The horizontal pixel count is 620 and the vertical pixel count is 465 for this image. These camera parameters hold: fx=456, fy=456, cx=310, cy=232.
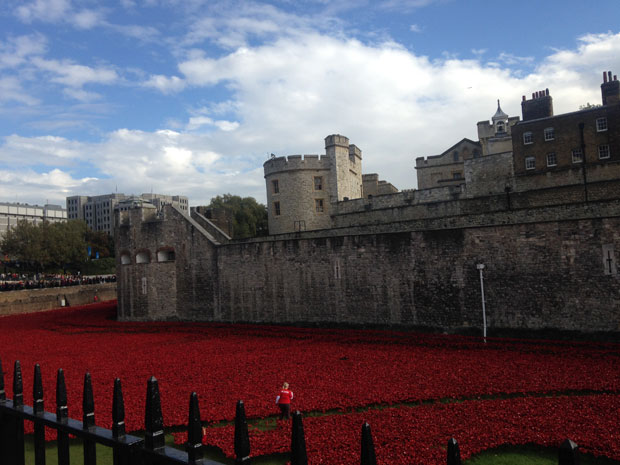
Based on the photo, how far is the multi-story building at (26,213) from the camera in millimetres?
132625

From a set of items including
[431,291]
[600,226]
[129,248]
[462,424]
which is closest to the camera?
[462,424]

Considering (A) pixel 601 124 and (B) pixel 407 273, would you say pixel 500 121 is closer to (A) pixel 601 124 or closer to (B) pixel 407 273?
(A) pixel 601 124

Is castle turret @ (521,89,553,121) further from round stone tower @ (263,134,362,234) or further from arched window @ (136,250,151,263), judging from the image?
arched window @ (136,250,151,263)

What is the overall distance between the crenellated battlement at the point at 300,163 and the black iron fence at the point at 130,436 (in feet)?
115

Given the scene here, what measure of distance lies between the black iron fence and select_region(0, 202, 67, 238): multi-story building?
143 metres

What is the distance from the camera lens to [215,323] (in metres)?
27.6

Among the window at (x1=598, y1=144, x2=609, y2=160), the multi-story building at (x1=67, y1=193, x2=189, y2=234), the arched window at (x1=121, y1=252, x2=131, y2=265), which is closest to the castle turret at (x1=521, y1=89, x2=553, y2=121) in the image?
the window at (x1=598, y1=144, x2=609, y2=160)

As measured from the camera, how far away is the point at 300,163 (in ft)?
125

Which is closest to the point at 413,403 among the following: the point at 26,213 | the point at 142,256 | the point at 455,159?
the point at 142,256

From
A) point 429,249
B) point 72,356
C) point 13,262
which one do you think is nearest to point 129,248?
point 72,356

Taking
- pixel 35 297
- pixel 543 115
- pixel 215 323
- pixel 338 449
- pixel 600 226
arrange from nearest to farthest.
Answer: pixel 338 449, pixel 600 226, pixel 215 323, pixel 543 115, pixel 35 297

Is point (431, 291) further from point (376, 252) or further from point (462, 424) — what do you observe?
point (462, 424)

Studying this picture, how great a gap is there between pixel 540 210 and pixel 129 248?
25.4 m

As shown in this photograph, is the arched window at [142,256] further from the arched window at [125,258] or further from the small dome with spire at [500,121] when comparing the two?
the small dome with spire at [500,121]
